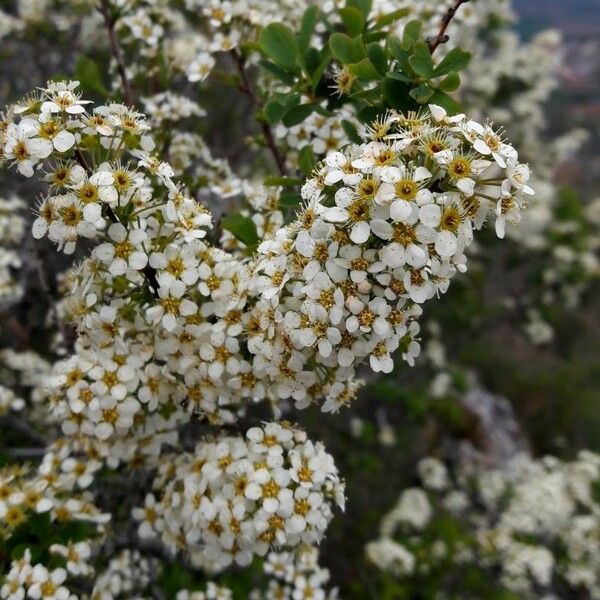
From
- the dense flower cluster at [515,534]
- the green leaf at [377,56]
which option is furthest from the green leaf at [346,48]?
the dense flower cluster at [515,534]

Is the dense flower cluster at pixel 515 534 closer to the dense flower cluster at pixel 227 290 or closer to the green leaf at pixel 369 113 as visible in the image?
the dense flower cluster at pixel 227 290

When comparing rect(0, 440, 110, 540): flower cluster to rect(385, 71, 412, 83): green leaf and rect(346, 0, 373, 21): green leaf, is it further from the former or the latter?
rect(346, 0, 373, 21): green leaf

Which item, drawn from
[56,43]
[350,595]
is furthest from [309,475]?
[56,43]

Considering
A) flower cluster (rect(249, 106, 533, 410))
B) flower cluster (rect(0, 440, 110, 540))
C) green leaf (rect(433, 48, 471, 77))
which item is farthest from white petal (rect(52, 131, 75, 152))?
flower cluster (rect(0, 440, 110, 540))

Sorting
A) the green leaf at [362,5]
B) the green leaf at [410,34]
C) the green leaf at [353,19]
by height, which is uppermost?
the green leaf at [362,5]

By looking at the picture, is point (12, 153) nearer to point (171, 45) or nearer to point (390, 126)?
point (390, 126)

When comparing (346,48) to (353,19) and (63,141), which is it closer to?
(353,19)
